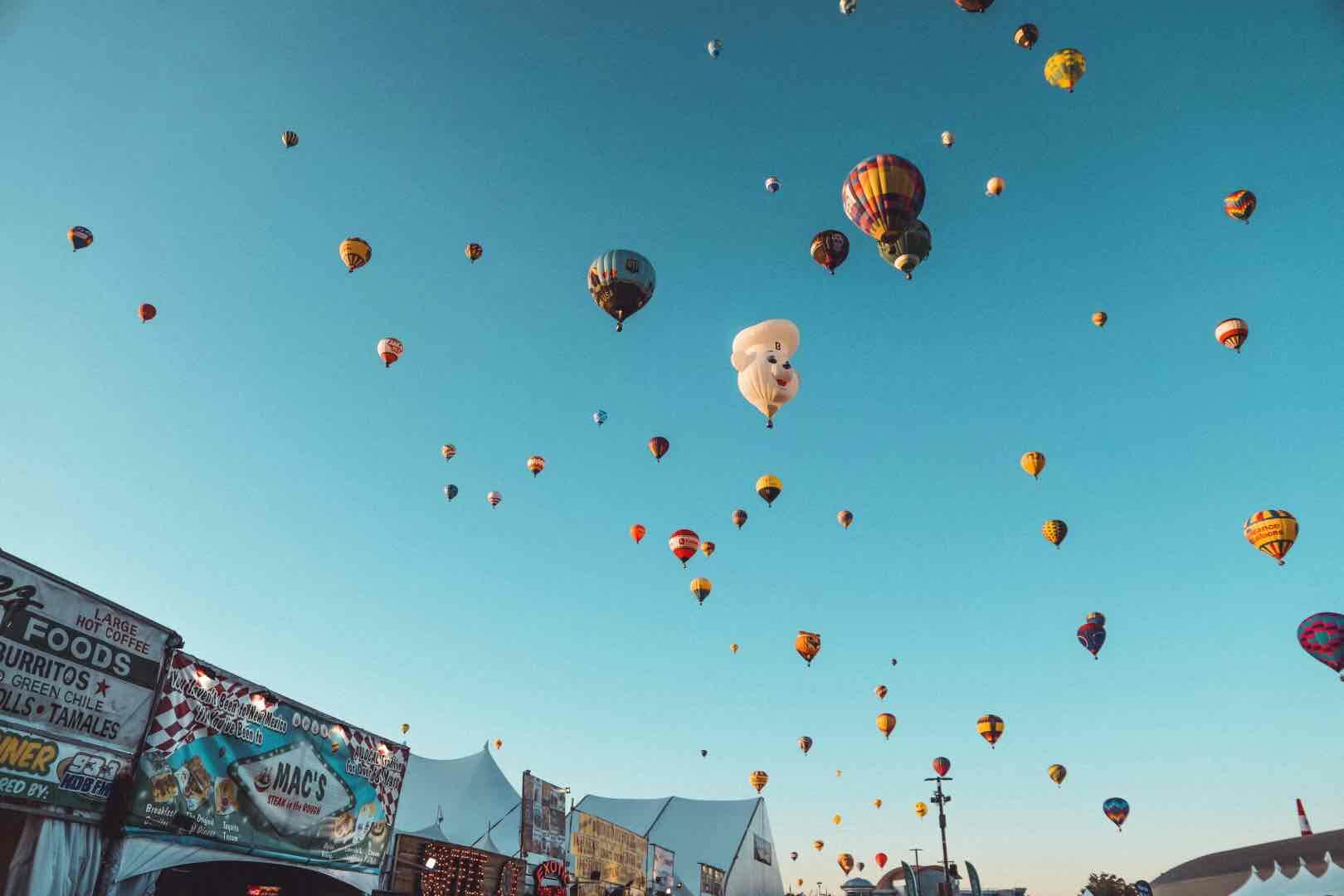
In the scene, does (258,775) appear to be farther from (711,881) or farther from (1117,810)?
(1117,810)

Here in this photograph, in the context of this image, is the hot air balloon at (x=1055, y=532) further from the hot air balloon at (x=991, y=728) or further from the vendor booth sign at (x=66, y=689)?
the vendor booth sign at (x=66, y=689)

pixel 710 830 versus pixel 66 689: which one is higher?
pixel 66 689

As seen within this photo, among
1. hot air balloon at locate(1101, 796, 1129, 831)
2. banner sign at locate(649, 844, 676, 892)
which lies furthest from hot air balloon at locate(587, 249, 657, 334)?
hot air balloon at locate(1101, 796, 1129, 831)

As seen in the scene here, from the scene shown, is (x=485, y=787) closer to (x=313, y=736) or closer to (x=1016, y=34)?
(x=313, y=736)

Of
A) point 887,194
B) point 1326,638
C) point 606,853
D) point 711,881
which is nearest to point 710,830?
point 711,881

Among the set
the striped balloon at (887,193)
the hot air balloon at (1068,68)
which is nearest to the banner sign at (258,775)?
the striped balloon at (887,193)

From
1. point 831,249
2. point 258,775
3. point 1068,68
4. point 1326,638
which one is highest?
point 1068,68

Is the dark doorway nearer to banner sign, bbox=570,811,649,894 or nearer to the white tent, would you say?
banner sign, bbox=570,811,649,894
